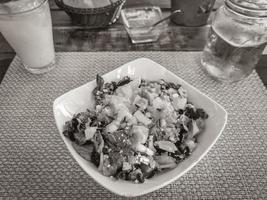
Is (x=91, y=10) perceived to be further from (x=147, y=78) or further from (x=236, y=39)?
(x=236, y=39)

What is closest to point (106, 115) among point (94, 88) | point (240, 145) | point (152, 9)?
point (94, 88)

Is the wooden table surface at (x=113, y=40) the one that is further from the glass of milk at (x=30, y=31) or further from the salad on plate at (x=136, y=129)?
the salad on plate at (x=136, y=129)

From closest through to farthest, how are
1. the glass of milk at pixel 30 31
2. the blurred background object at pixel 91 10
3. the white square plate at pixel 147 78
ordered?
the white square plate at pixel 147 78, the glass of milk at pixel 30 31, the blurred background object at pixel 91 10

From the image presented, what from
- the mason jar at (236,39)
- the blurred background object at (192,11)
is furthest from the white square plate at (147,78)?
the blurred background object at (192,11)

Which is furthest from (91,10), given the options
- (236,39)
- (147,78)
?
(236,39)

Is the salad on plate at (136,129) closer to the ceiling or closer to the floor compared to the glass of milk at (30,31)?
closer to the floor

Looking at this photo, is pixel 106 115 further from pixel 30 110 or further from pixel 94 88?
pixel 30 110
